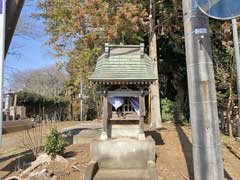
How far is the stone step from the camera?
17.9 feet

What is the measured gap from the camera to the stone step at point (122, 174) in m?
5.44

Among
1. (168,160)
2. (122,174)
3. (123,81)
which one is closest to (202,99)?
(122,174)

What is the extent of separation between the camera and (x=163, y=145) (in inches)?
326

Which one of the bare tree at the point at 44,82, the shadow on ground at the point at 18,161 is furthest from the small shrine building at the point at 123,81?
the bare tree at the point at 44,82

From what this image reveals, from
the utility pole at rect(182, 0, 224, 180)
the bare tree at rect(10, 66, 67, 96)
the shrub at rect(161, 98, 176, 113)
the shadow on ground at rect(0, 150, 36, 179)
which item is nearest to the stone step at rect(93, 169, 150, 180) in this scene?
the shadow on ground at rect(0, 150, 36, 179)

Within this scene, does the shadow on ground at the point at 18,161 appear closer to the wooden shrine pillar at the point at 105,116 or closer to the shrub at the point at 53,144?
the shrub at the point at 53,144

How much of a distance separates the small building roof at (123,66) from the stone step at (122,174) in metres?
2.52

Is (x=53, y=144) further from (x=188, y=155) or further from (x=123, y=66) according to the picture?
(x=188, y=155)

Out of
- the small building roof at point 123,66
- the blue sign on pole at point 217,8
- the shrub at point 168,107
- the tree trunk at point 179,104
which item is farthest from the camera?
the shrub at point 168,107

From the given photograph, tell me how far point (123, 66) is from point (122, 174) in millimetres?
3244

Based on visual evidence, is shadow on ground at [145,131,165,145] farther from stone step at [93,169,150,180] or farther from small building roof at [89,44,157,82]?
small building roof at [89,44,157,82]

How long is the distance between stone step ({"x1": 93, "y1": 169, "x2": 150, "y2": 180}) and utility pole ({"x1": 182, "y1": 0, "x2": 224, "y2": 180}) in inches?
117

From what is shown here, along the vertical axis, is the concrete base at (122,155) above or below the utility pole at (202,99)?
below

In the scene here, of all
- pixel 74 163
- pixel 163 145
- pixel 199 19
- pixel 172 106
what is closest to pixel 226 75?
pixel 163 145
